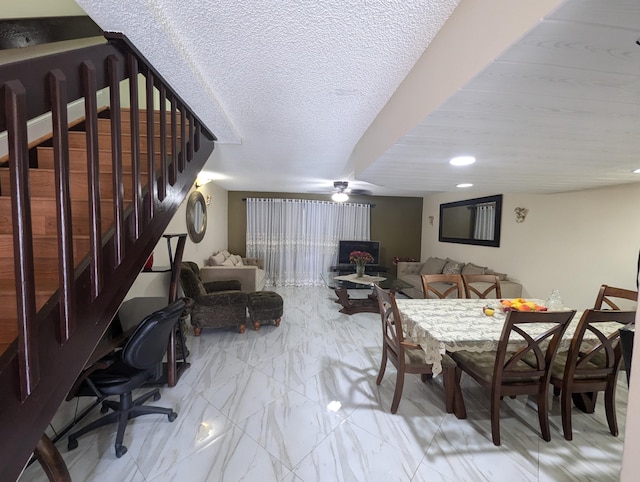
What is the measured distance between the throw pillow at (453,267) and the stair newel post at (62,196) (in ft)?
16.4

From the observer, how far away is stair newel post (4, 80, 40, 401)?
707 mm

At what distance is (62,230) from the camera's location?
0.88m

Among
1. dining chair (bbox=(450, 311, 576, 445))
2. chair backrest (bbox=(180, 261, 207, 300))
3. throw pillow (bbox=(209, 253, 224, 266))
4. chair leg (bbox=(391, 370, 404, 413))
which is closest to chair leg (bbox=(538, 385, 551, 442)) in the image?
dining chair (bbox=(450, 311, 576, 445))

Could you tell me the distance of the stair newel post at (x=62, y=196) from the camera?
86 centimetres

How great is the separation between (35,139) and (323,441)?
2869mm

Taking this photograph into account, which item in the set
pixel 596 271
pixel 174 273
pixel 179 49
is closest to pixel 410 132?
pixel 179 49

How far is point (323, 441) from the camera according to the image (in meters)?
1.77

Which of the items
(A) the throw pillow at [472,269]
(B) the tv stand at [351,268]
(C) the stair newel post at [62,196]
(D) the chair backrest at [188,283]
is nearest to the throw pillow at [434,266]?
(A) the throw pillow at [472,269]

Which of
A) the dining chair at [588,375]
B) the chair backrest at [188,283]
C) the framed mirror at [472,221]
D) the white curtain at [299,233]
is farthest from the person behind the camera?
the white curtain at [299,233]

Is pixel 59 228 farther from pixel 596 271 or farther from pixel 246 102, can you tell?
pixel 596 271

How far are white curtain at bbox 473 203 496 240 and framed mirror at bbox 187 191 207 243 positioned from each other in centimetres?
473

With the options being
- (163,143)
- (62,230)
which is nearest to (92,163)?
(62,230)

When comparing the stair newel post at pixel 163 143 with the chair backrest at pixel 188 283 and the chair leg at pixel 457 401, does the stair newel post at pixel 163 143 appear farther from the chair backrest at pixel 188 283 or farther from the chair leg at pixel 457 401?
the chair leg at pixel 457 401

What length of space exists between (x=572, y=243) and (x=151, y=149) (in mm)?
4216
